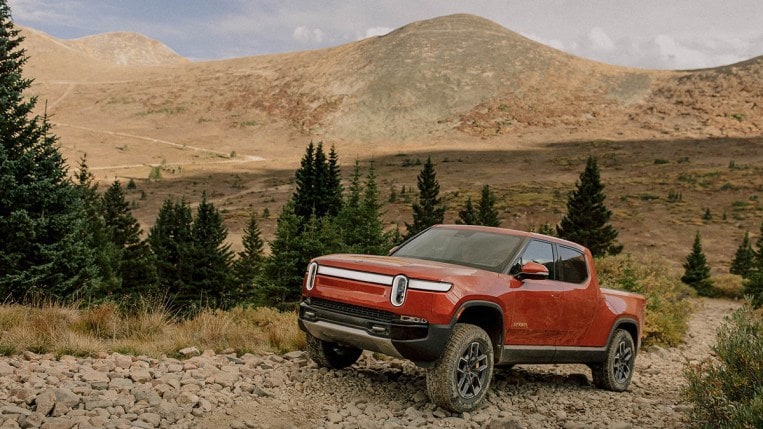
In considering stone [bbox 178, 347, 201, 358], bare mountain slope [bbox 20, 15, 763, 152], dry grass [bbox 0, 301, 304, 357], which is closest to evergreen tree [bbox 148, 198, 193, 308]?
dry grass [bbox 0, 301, 304, 357]

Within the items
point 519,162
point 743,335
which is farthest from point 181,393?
point 519,162

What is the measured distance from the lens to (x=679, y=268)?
35.8 m

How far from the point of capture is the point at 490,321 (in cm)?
648

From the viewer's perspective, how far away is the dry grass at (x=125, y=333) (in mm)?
7039

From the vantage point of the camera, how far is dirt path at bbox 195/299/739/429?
5.82 meters

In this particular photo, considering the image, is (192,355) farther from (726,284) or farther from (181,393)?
(726,284)

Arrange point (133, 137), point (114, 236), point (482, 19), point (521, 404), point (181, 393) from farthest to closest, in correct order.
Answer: point (482, 19) → point (133, 137) → point (114, 236) → point (521, 404) → point (181, 393)

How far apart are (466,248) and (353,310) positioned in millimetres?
1756

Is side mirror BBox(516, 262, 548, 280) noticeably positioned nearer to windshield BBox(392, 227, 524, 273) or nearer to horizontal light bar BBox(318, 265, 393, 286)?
windshield BBox(392, 227, 524, 273)

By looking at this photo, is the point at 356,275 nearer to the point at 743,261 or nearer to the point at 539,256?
the point at 539,256

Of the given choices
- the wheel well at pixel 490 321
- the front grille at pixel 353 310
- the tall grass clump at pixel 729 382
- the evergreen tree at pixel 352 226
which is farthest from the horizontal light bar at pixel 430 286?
the evergreen tree at pixel 352 226

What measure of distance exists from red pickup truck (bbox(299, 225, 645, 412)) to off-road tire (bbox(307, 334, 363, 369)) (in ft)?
0.04

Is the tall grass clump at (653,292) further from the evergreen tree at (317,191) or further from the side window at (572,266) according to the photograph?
the evergreen tree at (317,191)

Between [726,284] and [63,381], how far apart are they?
34618mm
